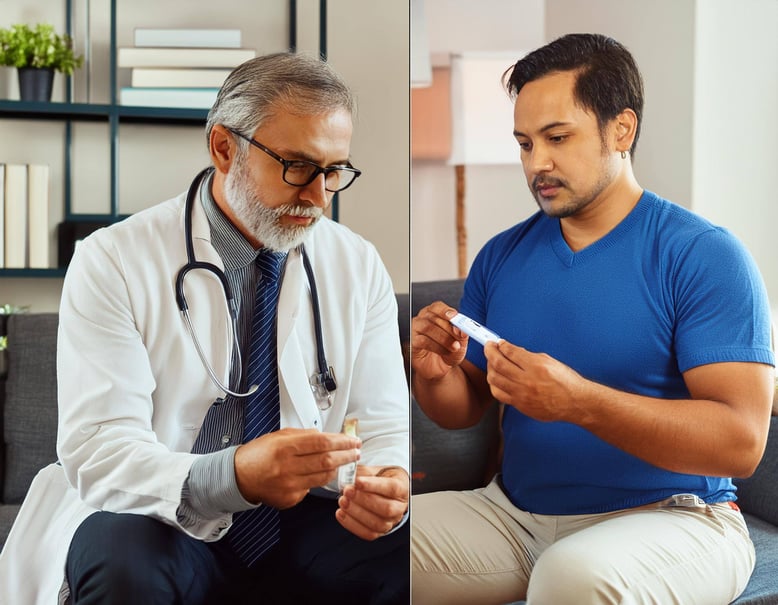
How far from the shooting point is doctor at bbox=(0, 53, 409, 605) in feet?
2.30

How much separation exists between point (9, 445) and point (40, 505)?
1.09 ft

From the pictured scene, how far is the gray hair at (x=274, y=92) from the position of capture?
0.72m

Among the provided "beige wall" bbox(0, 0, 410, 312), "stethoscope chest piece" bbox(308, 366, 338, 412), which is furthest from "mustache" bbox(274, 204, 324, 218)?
"beige wall" bbox(0, 0, 410, 312)

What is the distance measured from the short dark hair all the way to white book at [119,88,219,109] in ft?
2.24

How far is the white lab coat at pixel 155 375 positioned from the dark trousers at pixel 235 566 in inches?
0.8

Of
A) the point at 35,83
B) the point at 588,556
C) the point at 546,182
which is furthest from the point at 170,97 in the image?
the point at 588,556

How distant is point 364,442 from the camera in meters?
0.74

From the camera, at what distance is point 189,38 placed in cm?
113

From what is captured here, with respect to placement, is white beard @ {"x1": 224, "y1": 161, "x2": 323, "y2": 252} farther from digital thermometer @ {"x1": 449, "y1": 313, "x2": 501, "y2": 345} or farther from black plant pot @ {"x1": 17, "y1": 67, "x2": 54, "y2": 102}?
black plant pot @ {"x1": 17, "y1": 67, "x2": 54, "y2": 102}

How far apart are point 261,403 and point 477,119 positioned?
34cm

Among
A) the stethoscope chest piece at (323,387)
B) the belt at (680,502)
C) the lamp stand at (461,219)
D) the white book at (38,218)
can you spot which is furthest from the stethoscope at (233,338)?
the white book at (38,218)

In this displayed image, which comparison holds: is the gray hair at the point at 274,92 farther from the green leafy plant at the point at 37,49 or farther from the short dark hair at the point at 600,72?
the green leafy plant at the point at 37,49

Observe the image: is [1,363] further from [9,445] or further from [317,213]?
[317,213]

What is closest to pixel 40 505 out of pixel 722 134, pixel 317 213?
pixel 317 213
